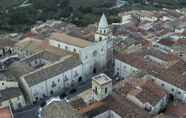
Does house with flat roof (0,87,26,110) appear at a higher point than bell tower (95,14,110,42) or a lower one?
lower

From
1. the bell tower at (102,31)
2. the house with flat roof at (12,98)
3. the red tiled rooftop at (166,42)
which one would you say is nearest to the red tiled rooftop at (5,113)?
the house with flat roof at (12,98)

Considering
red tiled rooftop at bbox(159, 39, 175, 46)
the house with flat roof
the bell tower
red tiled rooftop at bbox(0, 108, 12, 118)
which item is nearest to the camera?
red tiled rooftop at bbox(0, 108, 12, 118)

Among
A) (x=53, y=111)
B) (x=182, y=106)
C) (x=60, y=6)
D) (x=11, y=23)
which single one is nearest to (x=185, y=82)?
(x=182, y=106)

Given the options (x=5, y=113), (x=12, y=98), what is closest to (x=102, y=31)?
(x=12, y=98)

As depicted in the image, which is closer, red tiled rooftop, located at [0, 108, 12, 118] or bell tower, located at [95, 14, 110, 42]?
red tiled rooftop, located at [0, 108, 12, 118]

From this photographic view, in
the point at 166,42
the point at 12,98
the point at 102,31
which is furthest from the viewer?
the point at 166,42

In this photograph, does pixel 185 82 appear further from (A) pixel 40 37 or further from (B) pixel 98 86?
(A) pixel 40 37

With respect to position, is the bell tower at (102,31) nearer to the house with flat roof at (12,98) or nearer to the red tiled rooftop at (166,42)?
the red tiled rooftop at (166,42)

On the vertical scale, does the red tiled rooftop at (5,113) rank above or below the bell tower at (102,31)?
below

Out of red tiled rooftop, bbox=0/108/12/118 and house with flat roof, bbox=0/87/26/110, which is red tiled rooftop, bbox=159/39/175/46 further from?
red tiled rooftop, bbox=0/108/12/118

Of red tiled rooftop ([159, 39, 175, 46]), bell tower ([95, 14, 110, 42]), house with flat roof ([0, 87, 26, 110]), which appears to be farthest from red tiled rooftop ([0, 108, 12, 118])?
red tiled rooftop ([159, 39, 175, 46])

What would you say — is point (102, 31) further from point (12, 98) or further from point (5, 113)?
point (5, 113)

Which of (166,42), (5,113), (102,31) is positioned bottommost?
(5,113)
